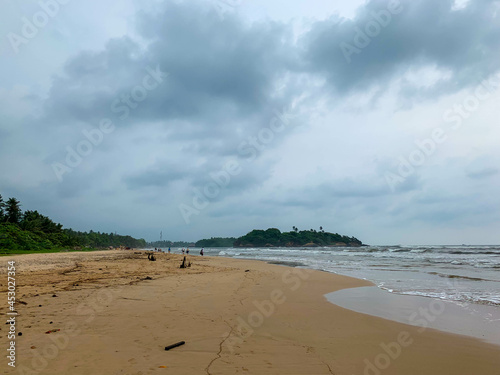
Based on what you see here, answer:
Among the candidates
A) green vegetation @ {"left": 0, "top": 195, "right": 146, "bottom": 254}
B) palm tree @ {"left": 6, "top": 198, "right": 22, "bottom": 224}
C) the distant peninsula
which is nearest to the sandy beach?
green vegetation @ {"left": 0, "top": 195, "right": 146, "bottom": 254}

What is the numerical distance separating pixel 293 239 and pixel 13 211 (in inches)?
6042

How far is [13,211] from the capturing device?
57969mm

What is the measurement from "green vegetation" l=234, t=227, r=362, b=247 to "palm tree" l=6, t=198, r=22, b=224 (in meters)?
145

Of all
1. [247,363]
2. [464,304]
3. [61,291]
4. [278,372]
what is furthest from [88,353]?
[464,304]

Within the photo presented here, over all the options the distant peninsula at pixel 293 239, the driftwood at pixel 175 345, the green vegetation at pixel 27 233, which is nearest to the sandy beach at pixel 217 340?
the driftwood at pixel 175 345

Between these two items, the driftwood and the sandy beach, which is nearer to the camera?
the sandy beach

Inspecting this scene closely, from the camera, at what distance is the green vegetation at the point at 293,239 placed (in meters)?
186

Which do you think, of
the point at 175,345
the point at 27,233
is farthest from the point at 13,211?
the point at 175,345

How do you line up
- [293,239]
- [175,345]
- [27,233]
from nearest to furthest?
[175,345]
[27,233]
[293,239]

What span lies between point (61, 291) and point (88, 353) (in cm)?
656

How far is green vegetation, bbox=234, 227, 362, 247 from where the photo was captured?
18650 cm

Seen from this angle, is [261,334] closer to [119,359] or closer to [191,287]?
[119,359]

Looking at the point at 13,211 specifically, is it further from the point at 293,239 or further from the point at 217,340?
the point at 293,239

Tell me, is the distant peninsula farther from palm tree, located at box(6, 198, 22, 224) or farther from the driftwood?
the driftwood
